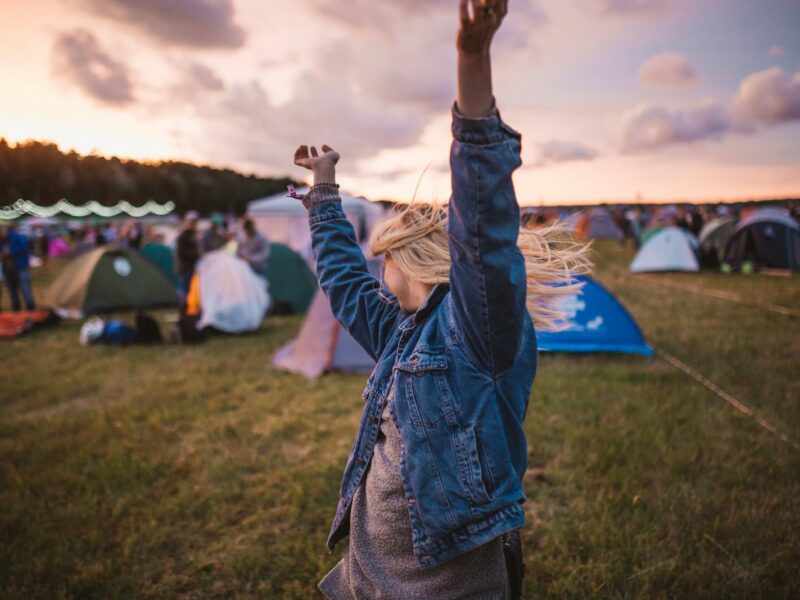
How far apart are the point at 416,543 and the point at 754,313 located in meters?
10.4

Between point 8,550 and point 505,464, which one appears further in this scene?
point 8,550

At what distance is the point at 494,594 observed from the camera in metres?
1.51

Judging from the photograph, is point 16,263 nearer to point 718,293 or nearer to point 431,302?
point 431,302

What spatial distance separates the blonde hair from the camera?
1.47 meters

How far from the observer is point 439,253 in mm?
1472

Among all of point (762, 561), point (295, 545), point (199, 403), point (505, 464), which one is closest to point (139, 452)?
point (199, 403)

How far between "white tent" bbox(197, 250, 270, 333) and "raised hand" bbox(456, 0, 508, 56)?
8.49 meters

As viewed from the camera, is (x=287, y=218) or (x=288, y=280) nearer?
(x=288, y=280)

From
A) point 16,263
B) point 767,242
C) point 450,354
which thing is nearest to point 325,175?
point 450,354

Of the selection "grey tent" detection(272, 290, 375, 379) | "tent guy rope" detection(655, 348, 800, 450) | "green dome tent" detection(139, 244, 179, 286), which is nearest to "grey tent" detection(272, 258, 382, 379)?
"grey tent" detection(272, 290, 375, 379)

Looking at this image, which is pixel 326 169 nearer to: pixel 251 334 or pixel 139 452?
pixel 139 452

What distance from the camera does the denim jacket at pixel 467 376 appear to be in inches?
41.2

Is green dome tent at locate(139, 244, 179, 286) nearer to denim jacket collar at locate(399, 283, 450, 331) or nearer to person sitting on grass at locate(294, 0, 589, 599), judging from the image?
person sitting on grass at locate(294, 0, 589, 599)

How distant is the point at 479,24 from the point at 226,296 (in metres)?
8.65
